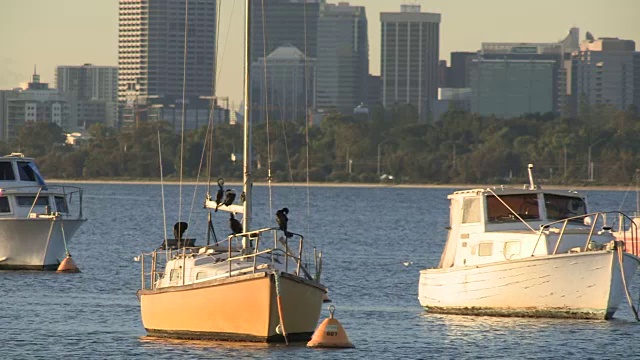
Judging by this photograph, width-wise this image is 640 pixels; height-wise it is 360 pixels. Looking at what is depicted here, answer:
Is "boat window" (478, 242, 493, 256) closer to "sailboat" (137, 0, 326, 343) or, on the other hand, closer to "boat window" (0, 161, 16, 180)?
"sailboat" (137, 0, 326, 343)

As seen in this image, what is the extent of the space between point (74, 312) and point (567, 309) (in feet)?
47.3

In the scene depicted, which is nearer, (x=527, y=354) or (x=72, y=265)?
(x=527, y=354)

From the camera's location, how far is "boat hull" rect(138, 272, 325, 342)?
37781 millimetres

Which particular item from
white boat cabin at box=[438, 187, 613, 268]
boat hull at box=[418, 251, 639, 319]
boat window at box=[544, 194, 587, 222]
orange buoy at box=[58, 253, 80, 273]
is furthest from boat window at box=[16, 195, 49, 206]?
boat window at box=[544, 194, 587, 222]

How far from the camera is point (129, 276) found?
65000mm

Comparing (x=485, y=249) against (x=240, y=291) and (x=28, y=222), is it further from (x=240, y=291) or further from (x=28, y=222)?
(x=28, y=222)

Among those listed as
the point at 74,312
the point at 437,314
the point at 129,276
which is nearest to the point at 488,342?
the point at 437,314

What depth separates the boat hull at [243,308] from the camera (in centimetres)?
3778

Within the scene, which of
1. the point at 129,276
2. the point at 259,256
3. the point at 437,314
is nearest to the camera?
the point at 259,256

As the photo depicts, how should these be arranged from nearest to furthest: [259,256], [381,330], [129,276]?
[259,256]
[381,330]
[129,276]

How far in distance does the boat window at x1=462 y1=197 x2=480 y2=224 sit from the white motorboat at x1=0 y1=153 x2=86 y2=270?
20.8m

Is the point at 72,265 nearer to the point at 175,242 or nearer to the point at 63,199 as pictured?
the point at 63,199

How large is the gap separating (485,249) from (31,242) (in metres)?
24.1

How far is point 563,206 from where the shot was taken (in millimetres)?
47406
